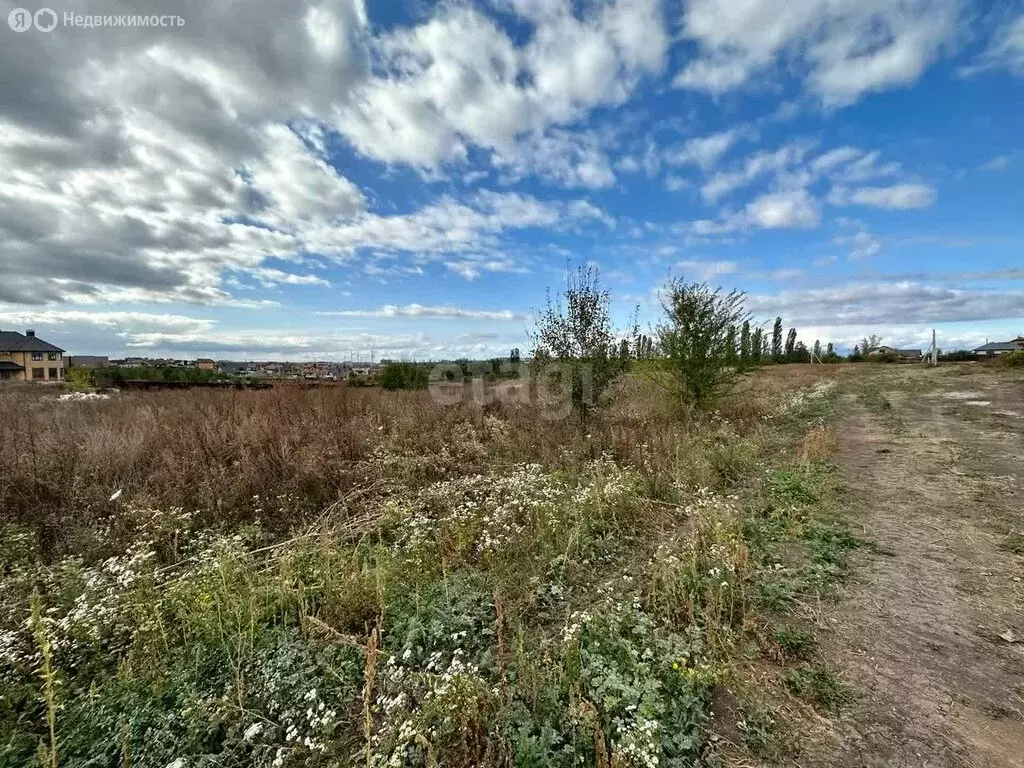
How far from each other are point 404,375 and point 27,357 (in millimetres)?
62618

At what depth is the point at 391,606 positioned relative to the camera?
3414mm

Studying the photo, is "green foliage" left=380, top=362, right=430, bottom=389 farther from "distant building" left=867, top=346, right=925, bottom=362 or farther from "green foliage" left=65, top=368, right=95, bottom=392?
"distant building" left=867, top=346, right=925, bottom=362

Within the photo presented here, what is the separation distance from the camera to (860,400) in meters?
18.5

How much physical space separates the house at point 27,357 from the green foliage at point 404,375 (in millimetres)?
54577

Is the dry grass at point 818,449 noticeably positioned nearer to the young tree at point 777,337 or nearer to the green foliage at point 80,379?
the green foliage at point 80,379

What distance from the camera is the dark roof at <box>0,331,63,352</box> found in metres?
55.1

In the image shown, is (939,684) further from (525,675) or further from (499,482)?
(499,482)

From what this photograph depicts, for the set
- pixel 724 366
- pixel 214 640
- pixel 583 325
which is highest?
pixel 583 325

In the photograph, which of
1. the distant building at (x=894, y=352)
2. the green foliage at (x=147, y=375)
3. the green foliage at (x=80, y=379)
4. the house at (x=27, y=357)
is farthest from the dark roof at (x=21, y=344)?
the distant building at (x=894, y=352)

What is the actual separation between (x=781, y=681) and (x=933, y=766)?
671 millimetres

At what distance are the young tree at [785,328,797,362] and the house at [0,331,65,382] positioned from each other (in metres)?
100

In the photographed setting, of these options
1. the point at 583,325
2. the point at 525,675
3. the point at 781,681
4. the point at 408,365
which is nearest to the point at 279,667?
the point at 525,675

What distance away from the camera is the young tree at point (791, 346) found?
64688mm

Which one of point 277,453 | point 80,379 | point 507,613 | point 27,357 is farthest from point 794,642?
point 27,357
